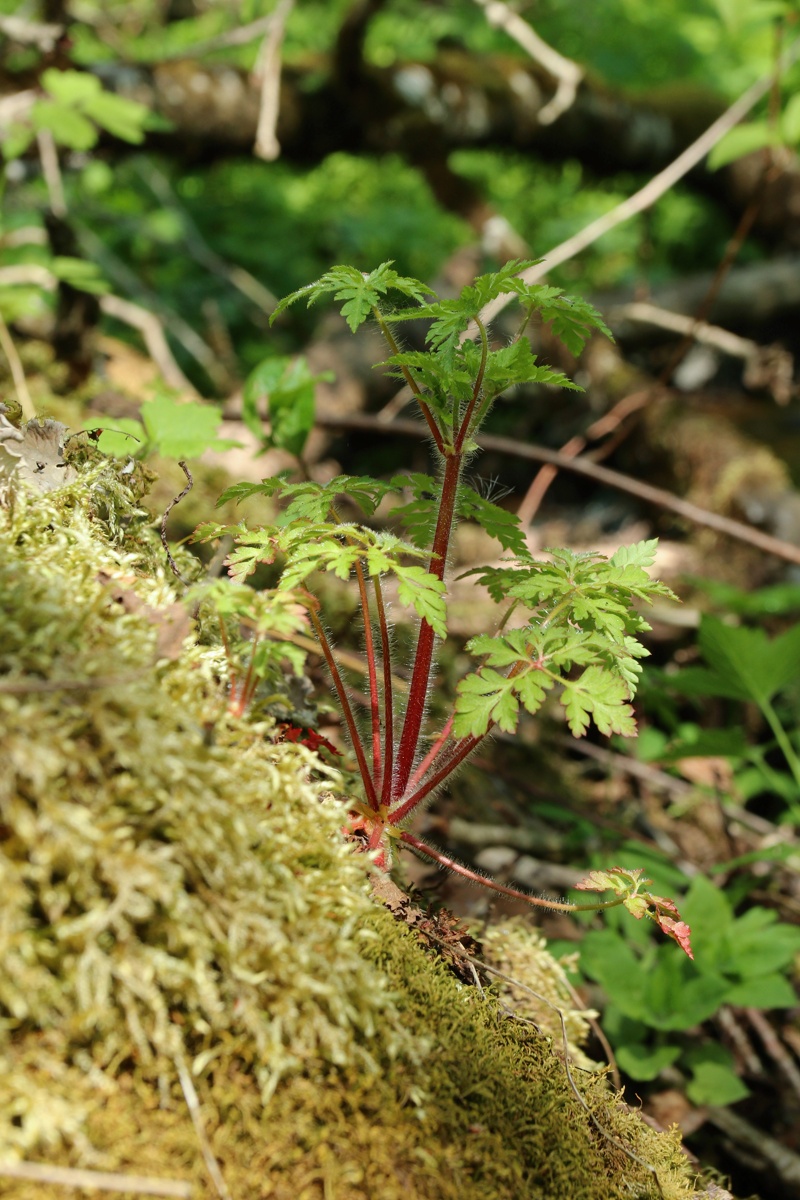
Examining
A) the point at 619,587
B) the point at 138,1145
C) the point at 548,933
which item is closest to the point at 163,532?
the point at 619,587

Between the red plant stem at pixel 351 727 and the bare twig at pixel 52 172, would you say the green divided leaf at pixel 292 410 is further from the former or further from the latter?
the bare twig at pixel 52 172

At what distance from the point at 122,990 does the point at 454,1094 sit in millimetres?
488

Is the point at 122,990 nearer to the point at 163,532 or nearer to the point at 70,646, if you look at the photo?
the point at 70,646

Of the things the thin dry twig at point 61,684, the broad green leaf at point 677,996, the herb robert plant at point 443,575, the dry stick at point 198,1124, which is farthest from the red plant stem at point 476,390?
the broad green leaf at point 677,996

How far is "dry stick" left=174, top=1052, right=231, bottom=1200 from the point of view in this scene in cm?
→ 90

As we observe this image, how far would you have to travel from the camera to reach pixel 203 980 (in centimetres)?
95


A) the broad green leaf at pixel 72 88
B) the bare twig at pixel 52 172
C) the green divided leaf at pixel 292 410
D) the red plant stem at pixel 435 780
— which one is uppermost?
the broad green leaf at pixel 72 88

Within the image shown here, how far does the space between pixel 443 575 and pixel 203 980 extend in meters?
0.87

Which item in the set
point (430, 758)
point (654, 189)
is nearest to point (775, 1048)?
point (430, 758)

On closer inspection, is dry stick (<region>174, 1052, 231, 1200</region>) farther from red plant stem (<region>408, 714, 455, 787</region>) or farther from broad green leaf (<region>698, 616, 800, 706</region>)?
broad green leaf (<region>698, 616, 800, 706</region>)

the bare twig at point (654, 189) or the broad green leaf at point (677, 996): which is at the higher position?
the bare twig at point (654, 189)

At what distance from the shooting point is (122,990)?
92cm

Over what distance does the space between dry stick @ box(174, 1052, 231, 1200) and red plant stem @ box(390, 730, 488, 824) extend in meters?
0.67

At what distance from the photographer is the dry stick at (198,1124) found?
896 millimetres
